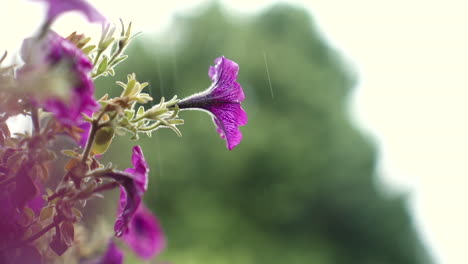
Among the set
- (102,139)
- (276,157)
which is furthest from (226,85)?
(276,157)

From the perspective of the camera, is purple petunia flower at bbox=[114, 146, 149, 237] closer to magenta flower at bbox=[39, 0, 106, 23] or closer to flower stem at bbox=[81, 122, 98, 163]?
flower stem at bbox=[81, 122, 98, 163]

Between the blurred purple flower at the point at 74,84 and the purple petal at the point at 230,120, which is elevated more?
the purple petal at the point at 230,120

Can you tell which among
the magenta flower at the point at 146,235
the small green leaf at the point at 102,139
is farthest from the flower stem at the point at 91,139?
the magenta flower at the point at 146,235

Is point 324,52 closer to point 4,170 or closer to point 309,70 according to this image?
point 309,70

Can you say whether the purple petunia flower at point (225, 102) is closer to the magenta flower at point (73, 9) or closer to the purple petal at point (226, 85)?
the purple petal at point (226, 85)

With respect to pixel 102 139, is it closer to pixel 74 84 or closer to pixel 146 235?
pixel 74 84

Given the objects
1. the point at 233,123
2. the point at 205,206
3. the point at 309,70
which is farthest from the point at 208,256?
the point at 233,123
